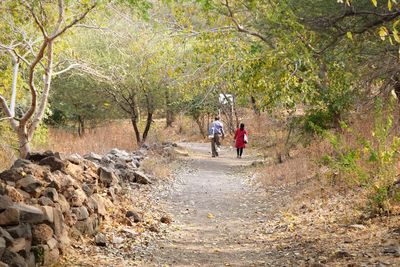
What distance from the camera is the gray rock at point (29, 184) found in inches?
258

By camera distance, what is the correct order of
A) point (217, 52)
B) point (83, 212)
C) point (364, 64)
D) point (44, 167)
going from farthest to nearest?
point (217, 52)
point (364, 64)
point (44, 167)
point (83, 212)

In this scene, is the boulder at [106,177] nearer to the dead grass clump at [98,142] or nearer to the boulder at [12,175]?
the boulder at [12,175]

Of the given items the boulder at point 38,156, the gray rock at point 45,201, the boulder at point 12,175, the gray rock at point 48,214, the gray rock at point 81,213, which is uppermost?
the boulder at point 38,156

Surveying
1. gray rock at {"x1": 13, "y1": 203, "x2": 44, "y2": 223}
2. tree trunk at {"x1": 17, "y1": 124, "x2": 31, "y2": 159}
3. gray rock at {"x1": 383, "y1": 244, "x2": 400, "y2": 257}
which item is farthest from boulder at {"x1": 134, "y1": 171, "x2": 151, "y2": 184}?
gray rock at {"x1": 383, "y1": 244, "x2": 400, "y2": 257}

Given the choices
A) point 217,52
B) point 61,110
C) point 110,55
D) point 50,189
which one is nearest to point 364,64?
point 217,52

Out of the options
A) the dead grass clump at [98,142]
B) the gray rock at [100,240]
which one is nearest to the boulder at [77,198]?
the gray rock at [100,240]

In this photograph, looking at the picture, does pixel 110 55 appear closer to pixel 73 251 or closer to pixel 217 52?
pixel 217 52

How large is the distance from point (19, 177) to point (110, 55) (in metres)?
12.6

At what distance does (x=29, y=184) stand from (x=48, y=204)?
45 centimetres

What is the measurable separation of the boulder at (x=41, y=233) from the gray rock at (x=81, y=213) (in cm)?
108

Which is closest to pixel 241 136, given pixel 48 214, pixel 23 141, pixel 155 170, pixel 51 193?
pixel 155 170

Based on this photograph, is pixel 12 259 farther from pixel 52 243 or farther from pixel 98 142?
pixel 98 142

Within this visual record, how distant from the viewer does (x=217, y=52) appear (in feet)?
31.8

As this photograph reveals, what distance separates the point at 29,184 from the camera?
21.7 ft
